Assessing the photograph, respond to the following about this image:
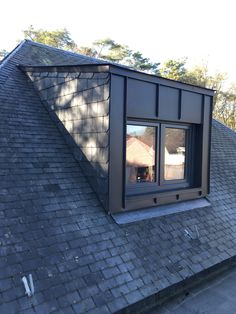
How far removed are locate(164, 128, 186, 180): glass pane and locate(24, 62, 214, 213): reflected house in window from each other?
2 cm

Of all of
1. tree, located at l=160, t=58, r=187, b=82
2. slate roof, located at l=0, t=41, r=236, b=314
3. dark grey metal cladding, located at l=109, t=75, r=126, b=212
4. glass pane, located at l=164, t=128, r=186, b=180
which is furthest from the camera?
tree, located at l=160, t=58, r=187, b=82

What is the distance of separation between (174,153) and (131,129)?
1308 mm

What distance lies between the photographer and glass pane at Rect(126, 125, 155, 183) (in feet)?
17.8

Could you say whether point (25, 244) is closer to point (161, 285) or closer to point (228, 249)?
point (161, 285)

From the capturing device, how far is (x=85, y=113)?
536 centimetres

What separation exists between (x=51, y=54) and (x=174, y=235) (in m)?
6.34

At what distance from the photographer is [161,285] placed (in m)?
4.16

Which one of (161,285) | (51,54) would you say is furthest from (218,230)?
(51,54)

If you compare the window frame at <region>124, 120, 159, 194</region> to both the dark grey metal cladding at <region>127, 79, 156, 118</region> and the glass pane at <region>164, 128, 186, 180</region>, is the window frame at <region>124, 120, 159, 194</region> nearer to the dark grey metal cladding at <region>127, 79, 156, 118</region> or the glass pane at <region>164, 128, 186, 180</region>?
the dark grey metal cladding at <region>127, 79, 156, 118</region>

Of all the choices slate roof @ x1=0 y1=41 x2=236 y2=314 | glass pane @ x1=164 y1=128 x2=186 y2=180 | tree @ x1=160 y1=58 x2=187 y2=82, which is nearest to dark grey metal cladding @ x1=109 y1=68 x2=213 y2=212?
glass pane @ x1=164 y1=128 x2=186 y2=180

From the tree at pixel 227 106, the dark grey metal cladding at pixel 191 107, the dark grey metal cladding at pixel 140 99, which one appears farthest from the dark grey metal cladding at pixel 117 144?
the tree at pixel 227 106

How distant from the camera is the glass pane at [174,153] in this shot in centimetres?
613

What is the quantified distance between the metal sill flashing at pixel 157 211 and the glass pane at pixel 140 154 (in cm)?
55

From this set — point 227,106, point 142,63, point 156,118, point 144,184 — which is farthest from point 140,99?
point 142,63
